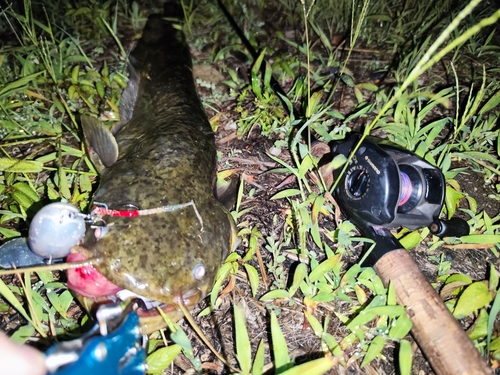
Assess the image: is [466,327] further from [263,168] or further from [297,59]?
[297,59]

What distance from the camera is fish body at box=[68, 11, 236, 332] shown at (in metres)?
1.85

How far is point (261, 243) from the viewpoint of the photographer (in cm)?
264

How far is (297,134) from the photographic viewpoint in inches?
101

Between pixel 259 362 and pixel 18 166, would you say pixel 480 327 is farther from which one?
pixel 18 166

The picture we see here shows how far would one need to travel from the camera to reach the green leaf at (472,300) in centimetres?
221

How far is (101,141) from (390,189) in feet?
5.85

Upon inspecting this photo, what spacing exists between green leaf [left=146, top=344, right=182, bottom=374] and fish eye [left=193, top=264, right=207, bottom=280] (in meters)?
0.37

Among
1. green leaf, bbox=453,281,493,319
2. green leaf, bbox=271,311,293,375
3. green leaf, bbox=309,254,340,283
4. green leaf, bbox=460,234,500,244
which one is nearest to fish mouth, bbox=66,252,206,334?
green leaf, bbox=271,311,293,375

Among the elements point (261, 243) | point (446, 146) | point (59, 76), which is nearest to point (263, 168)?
point (261, 243)

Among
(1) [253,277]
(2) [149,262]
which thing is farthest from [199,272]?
(1) [253,277]

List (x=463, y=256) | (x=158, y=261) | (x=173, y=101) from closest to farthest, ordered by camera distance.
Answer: (x=158, y=261) → (x=463, y=256) → (x=173, y=101)

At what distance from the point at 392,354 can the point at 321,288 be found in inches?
20.1

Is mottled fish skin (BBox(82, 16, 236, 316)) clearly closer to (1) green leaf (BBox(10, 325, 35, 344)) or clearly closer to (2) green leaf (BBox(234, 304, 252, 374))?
(2) green leaf (BBox(234, 304, 252, 374))

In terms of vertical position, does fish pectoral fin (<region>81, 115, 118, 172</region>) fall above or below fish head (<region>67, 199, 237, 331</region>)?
above
